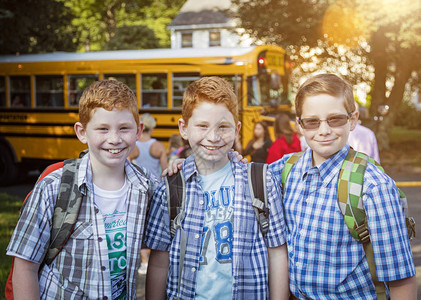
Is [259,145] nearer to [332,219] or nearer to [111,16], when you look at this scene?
[332,219]

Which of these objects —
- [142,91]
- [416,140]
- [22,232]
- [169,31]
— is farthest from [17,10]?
[169,31]

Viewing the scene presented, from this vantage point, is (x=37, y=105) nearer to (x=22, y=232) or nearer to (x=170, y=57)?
(x=170, y=57)

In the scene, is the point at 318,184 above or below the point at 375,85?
below

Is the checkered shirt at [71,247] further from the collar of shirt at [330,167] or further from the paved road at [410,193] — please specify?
the paved road at [410,193]

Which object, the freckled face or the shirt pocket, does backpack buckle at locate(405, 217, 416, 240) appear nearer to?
the freckled face

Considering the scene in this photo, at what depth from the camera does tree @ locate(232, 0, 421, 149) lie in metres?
13.6

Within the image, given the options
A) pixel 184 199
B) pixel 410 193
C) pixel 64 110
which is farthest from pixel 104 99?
pixel 64 110

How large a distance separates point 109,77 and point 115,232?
9.18 m

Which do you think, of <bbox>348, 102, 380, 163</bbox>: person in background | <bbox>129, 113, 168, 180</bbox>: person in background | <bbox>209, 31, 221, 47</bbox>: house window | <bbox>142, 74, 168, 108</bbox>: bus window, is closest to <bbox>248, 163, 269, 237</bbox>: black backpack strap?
<bbox>348, 102, 380, 163</bbox>: person in background

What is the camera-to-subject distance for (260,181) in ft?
7.27

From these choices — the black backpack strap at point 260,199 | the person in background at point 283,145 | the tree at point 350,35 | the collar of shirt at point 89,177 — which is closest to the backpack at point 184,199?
the black backpack strap at point 260,199

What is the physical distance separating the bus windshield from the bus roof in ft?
2.04

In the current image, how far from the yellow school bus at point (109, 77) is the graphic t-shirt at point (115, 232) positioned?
7735mm

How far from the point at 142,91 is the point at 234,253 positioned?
29.3 feet
